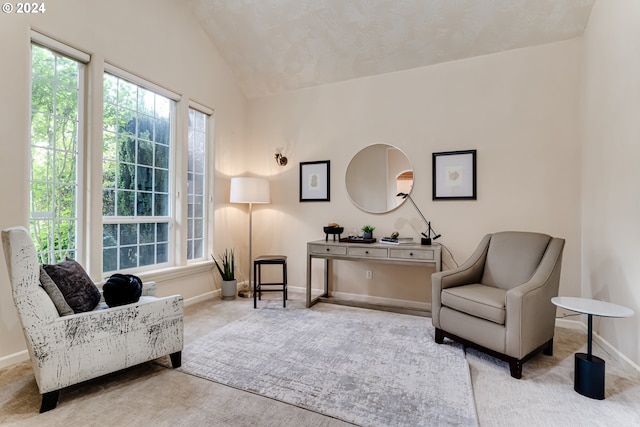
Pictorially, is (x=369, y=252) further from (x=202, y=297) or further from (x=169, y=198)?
(x=169, y=198)

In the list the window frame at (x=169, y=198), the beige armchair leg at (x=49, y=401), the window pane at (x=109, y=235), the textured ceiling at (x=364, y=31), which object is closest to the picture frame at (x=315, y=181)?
the textured ceiling at (x=364, y=31)

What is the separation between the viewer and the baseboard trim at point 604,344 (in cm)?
219

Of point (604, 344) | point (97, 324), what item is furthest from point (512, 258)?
point (97, 324)

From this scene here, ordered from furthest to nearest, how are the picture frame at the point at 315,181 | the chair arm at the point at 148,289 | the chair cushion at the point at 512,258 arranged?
the picture frame at the point at 315,181, the chair cushion at the point at 512,258, the chair arm at the point at 148,289

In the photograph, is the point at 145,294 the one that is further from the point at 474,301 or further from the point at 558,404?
the point at 558,404

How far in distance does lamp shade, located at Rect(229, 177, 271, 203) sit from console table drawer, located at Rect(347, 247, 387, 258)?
142 centimetres

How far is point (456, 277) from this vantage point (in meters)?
2.65

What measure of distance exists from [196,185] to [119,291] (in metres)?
2.09

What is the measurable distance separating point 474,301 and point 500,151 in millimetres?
1776

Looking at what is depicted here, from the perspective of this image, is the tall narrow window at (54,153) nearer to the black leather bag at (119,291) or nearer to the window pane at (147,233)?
the window pane at (147,233)

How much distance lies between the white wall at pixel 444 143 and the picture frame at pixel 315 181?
77 mm

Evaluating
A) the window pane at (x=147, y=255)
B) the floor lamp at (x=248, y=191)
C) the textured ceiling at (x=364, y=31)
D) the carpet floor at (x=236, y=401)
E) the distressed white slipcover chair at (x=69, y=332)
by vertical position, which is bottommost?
Answer: the carpet floor at (x=236, y=401)

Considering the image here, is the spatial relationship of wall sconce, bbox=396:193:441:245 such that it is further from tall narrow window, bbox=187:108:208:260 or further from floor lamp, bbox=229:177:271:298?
tall narrow window, bbox=187:108:208:260

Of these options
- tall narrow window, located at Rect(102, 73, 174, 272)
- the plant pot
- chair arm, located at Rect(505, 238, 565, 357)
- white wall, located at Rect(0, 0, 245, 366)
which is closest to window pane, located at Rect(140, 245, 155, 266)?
tall narrow window, located at Rect(102, 73, 174, 272)
